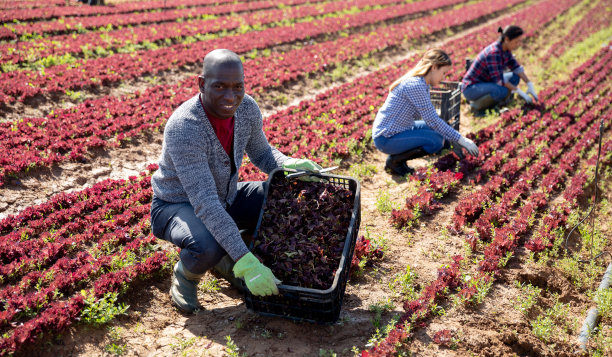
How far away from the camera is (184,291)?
395 cm

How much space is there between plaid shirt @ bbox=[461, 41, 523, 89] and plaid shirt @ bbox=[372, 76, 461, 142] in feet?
9.64

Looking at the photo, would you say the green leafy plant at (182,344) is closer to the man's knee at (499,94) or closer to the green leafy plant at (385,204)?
the green leafy plant at (385,204)

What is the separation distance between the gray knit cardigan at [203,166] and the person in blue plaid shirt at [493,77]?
20.0 feet

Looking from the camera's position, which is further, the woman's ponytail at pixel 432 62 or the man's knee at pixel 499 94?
the man's knee at pixel 499 94

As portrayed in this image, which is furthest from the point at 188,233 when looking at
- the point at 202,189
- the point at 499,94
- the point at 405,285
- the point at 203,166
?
the point at 499,94

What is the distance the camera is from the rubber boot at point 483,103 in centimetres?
901

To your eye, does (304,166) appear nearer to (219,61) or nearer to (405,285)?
(219,61)

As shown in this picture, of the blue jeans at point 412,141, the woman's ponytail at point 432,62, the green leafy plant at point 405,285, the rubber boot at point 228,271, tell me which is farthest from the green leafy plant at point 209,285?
the woman's ponytail at point 432,62

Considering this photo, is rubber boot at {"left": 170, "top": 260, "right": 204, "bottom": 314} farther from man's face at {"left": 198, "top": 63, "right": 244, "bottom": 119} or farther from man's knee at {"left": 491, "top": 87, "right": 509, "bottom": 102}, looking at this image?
man's knee at {"left": 491, "top": 87, "right": 509, "bottom": 102}

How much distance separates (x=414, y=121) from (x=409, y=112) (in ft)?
1.05

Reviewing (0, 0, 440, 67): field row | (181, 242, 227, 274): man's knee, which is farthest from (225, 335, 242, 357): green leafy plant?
(0, 0, 440, 67): field row

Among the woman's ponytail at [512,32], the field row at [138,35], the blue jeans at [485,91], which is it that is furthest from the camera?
the field row at [138,35]

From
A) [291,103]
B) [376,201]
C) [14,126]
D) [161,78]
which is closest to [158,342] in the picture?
[376,201]

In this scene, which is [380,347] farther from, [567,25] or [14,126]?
[567,25]
